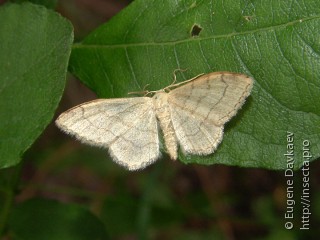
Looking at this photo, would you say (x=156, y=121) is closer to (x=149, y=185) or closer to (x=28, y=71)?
(x=28, y=71)

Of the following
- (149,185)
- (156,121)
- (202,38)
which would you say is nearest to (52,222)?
(156,121)

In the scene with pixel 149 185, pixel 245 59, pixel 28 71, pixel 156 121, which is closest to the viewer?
pixel 245 59

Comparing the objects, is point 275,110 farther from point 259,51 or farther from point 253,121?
point 259,51

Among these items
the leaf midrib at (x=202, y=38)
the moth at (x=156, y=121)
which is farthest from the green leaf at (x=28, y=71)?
the leaf midrib at (x=202, y=38)

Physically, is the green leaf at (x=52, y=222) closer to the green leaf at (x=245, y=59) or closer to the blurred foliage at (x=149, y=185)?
the blurred foliage at (x=149, y=185)

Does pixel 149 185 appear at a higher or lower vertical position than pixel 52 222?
lower

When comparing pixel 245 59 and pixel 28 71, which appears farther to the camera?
pixel 28 71

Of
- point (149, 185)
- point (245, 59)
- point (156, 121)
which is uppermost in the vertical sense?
point (245, 59)

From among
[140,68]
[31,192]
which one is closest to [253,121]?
[140,68]
